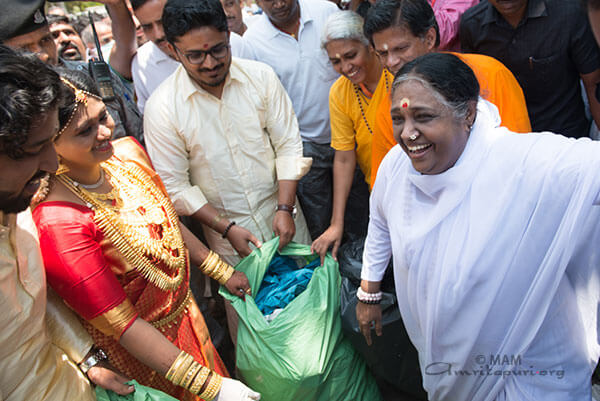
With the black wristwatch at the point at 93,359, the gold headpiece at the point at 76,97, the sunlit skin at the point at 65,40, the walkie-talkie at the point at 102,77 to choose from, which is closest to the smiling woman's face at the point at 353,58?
the walkie-talkie at the point at 102,77

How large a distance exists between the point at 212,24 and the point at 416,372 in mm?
2093

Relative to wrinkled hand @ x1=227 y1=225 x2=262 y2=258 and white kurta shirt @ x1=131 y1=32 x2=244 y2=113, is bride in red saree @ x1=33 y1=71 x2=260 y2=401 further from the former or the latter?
white kurta shirt @ x1=131 y1=32 x2=244 y2=113

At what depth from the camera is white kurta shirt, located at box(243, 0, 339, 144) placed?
129 inches

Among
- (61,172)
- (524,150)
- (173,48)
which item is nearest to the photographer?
(524,150)

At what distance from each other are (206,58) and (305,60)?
1.00 metres

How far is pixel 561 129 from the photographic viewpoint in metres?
2.66

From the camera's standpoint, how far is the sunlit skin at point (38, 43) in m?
2.36

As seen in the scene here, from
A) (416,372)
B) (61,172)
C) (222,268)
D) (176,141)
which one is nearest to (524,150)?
(416,372)

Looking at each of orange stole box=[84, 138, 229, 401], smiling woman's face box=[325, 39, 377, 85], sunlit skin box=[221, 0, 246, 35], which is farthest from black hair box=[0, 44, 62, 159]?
sunlit skin box=[221, 0, 246, 35]

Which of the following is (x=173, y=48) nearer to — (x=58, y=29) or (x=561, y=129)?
(x=58, y=29)

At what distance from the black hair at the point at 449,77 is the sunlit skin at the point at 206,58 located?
47.2 inches

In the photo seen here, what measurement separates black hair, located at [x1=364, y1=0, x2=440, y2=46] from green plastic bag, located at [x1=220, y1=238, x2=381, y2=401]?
1241 millimetres

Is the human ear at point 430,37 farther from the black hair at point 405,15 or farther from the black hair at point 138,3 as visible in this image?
the black hair at point 138,3

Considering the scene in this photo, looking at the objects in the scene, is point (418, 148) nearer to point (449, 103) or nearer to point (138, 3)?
point (449, 103)
